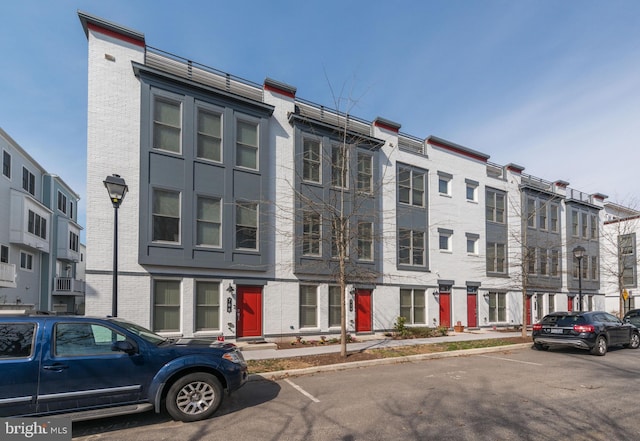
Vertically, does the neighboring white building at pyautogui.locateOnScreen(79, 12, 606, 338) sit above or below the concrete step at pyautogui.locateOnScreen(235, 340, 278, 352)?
above

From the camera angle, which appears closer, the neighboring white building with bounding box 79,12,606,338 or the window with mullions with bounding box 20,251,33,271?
the neighboring white building with bounding box 79,12,606,338

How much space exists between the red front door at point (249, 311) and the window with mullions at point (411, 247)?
7.74 m

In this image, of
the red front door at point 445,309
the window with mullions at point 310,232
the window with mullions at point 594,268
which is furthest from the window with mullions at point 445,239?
the window with mullions at point 594,268

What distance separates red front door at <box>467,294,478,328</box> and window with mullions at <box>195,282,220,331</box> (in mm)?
14366

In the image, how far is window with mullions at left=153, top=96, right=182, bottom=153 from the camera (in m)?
13.9

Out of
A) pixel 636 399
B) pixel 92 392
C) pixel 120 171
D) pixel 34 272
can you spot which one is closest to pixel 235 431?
pixel 92 392

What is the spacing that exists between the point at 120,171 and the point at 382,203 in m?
11.4

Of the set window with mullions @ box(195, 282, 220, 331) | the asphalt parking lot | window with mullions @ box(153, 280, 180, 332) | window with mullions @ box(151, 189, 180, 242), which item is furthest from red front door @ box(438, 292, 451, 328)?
window with mullions @ box(151, 189, 180, 242)

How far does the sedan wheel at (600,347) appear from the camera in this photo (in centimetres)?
1277

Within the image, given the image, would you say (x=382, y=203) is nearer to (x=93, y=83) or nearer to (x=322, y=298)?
A: (x=322, y=298)

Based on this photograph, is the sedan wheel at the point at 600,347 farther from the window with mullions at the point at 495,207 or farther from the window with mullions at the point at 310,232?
the window with mullions at the point at 495,207

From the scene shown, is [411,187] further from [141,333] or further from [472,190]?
[141,333]

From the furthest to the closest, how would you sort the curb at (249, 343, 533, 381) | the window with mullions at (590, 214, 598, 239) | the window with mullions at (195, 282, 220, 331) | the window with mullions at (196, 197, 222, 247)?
the window with mullions at (590, 214, 598, 239) < the window with mullions at (196, 197, 222, 247) < the window with mullions at (195, 282, 220, 331) < the curb at (249, 343, 533, 381)

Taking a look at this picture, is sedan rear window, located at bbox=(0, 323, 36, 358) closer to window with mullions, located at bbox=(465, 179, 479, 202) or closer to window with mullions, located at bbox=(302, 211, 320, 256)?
window with mullions, located at bbox=(302, 211, 320, 256)
